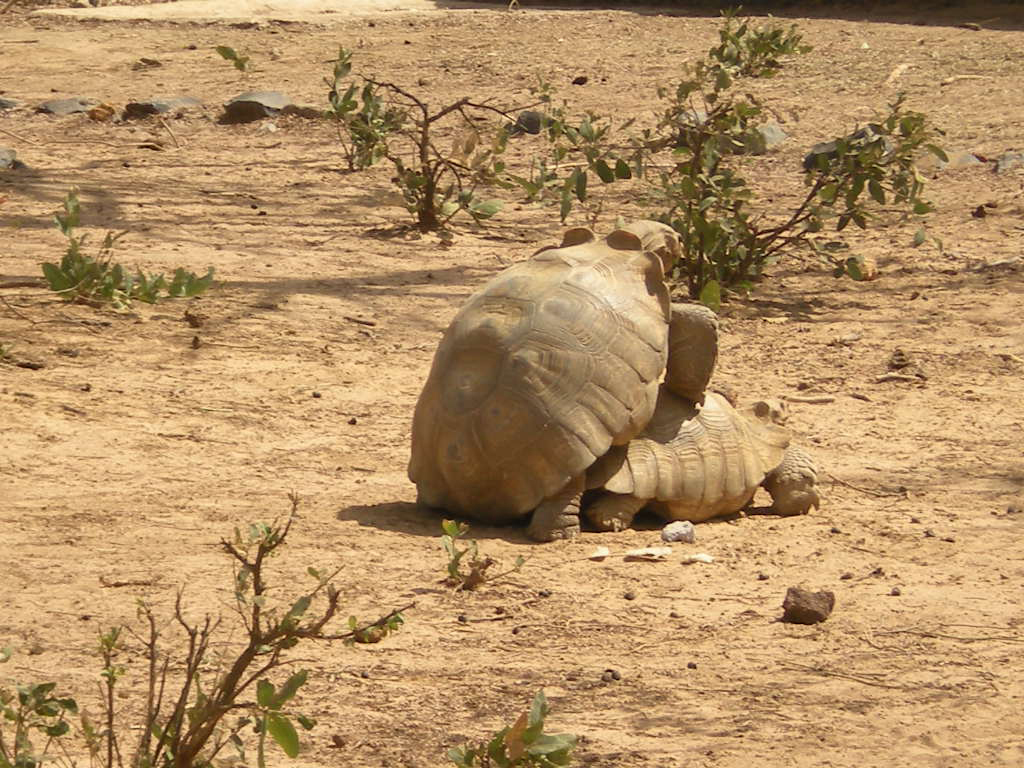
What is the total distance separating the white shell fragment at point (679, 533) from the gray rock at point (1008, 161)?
5.54 meters

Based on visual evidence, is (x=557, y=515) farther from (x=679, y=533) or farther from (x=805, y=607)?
(x=805, y=607)

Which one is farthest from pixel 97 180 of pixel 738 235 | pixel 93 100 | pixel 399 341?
pixel 738 235

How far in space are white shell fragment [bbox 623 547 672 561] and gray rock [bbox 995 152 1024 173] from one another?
18.9 ft

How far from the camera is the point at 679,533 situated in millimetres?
5223

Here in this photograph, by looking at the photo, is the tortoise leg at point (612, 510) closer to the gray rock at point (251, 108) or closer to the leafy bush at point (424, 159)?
the leafy bush at point (424, 159)

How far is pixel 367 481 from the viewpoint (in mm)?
5770

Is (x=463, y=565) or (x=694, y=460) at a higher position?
(x=694, y=460)

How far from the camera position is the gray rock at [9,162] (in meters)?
9.93

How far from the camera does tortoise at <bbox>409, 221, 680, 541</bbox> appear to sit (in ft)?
16.4

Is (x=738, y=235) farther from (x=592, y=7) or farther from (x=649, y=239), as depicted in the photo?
(x=592, y=7)

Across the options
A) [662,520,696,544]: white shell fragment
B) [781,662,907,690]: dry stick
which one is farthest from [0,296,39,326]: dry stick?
[781,662,907,690]: dry stick

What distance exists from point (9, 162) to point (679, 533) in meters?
6.18

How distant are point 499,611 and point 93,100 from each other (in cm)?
832

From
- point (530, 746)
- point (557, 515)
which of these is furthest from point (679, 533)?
point (530, 746)
